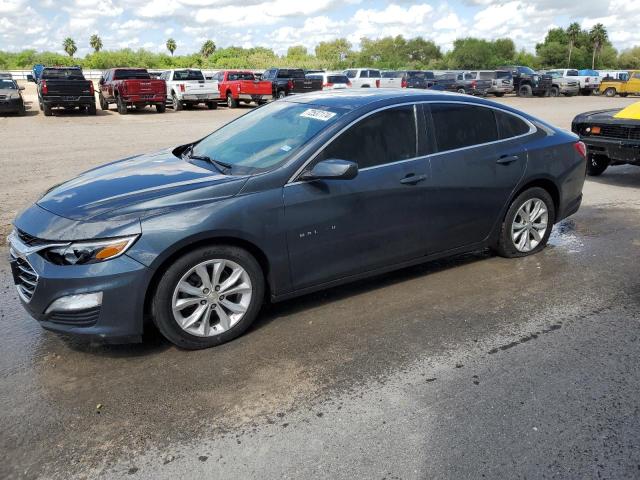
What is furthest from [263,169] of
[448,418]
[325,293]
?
[448,418]

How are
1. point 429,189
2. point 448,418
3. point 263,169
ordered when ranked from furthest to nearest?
point 429,189
point 263,169
point 448,418

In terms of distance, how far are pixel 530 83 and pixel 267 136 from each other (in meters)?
36.6

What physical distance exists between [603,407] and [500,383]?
563mm

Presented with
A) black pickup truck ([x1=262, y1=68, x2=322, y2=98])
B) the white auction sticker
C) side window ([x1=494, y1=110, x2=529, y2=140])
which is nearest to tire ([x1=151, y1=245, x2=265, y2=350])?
the white auction sticker

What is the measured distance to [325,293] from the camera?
193 inches

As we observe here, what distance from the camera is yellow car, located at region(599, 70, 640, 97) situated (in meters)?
35.6

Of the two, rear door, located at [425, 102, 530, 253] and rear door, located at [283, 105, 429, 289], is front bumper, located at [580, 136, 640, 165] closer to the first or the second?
rear door, located at [425, 102, 530, 253]

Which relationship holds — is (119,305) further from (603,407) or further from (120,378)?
(603,407)

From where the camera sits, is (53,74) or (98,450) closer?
(98,450)

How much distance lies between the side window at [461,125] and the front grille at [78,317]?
9.75 feet

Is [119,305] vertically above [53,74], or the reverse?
[53,74]

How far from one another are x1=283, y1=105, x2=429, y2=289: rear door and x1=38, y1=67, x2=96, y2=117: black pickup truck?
20604 mm

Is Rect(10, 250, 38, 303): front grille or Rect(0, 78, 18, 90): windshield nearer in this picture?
Rect(10, 250, 38, 303): front grille

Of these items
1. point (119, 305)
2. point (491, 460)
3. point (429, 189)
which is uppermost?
point (429, 189)
